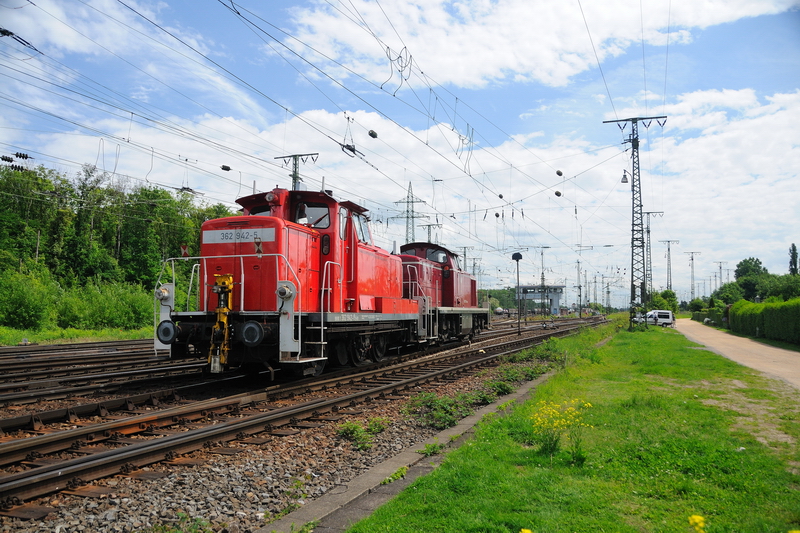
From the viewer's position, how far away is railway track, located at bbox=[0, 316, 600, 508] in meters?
4.78

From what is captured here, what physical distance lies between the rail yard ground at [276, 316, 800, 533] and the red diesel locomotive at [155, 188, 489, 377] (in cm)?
421

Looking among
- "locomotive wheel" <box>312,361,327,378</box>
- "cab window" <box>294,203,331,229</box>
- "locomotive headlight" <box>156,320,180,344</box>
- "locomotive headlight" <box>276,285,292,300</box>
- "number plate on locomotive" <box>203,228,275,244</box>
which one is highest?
"cab window" <box>294,203,331,229</box>

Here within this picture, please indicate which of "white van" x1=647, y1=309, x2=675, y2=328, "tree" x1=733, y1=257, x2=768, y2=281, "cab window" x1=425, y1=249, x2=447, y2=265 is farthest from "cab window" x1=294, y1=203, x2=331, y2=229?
"tree" x1=733, y1=257, x2=768, y2=281

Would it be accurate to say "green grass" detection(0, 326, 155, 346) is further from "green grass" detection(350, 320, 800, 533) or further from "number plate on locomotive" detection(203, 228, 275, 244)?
"green grass" detection(350, 320, 800, 533)

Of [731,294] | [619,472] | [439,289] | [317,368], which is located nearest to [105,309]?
[439,289]

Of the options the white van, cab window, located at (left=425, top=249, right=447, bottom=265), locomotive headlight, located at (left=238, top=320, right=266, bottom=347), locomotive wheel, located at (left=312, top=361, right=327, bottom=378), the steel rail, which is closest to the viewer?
the steel rail

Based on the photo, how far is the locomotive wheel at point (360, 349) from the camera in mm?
13125

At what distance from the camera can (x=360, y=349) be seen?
13367 mm

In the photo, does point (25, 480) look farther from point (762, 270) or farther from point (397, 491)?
point (762, 270)

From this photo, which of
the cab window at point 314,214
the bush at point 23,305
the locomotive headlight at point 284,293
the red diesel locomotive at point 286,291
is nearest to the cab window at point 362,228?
the red diesel locomotive at point 286,291

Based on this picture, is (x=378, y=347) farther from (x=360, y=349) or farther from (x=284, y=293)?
(x=284, y=293)

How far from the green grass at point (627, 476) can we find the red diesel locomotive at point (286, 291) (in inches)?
170

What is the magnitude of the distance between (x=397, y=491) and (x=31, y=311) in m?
26.4

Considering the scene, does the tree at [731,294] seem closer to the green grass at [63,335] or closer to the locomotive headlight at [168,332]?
the green grass at [63,335]
